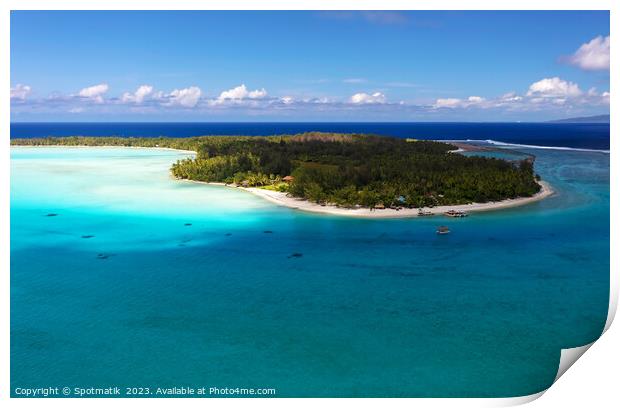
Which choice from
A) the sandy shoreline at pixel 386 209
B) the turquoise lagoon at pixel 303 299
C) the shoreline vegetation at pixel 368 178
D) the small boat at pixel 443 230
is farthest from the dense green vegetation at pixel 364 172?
the small boat at pixel 443 230

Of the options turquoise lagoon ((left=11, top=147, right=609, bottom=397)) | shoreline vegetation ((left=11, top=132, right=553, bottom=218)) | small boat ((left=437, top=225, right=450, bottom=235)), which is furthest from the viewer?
shoreline vegetation ((left=11, top=132, right=553, bottom=218))

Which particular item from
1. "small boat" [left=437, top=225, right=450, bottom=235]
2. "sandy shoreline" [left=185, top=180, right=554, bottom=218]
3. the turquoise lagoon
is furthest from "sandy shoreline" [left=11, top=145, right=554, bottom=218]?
"small boat" [left=437, top=225, right=450, bottom=235]

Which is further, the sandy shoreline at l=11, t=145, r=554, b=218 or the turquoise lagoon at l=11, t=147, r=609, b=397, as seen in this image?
the sandy shoreline at l=11, t=145, r=554, b=218

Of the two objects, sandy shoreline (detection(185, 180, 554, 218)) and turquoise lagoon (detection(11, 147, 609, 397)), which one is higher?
sandy shoreline (detection(185, 180, 554, 218))

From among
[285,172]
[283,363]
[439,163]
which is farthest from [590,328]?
[285,172]

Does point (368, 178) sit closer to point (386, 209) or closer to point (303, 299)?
point (386, 209)

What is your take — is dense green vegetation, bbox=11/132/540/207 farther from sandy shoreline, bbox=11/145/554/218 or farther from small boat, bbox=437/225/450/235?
small boat, bbox=437/225/450/235

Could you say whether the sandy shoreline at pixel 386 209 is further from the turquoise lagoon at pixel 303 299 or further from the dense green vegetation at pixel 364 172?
the turquoise lagoon at pixel 303 299

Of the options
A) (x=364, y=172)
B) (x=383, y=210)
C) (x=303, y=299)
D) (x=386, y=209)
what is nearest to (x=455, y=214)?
(x=386, y=209)
